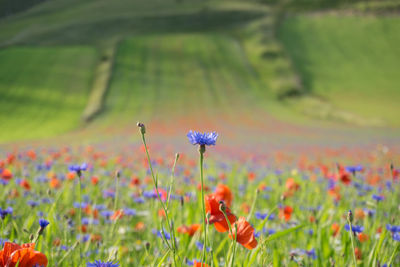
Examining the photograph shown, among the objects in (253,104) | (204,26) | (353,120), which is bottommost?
(353,120)

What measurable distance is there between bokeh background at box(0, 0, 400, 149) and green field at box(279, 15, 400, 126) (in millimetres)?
159

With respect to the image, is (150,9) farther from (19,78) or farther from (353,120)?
(353,120)

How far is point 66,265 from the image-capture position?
1.41 metres

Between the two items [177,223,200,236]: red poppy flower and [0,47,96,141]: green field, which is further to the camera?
[0,47,96,141]: green field

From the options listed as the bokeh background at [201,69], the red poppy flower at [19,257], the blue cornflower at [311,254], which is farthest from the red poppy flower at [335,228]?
the bokeh background at [201,69]

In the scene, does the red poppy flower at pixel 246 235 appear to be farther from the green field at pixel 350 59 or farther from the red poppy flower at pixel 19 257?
the green field at pixel 350 59

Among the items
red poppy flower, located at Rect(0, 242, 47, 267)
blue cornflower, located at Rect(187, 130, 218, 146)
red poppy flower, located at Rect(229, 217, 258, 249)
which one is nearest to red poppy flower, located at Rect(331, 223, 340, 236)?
red poppy flower, located at Rect(229, 217, 258, 249)

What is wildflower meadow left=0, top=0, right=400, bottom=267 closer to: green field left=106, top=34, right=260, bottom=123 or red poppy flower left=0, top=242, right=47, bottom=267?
red poppy flower left=0, top=242, right=47, bottom=267

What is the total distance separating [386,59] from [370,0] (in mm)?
16771

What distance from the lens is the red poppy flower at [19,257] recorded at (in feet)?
2.75

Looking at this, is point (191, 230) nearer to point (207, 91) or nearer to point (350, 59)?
point (207, 91)

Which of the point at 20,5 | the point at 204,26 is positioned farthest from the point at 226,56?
the point at 20,5

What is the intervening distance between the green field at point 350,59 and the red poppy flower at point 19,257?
1030 inches

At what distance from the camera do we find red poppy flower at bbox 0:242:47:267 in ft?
2.75
